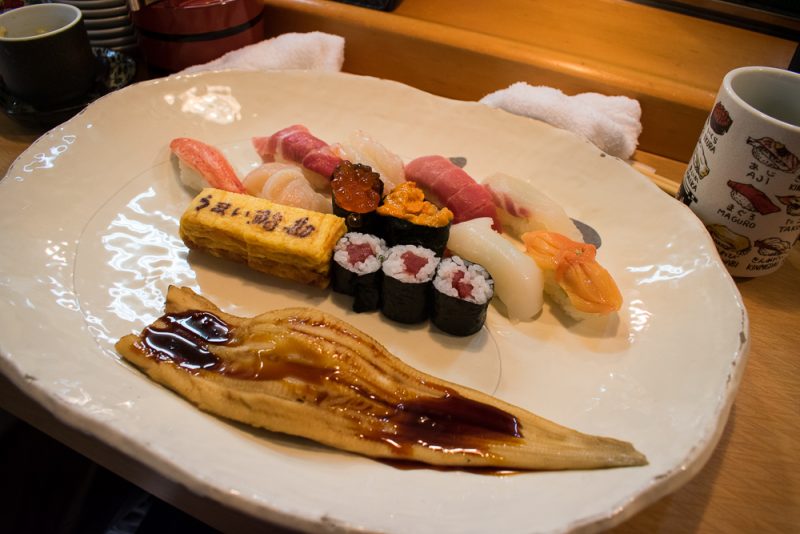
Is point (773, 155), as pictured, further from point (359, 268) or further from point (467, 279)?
point (359, 268)

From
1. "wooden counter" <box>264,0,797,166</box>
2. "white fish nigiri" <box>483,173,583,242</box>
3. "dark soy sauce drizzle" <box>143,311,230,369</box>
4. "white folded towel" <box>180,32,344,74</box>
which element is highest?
"wooden counter" <box>264,0,797,166</box>

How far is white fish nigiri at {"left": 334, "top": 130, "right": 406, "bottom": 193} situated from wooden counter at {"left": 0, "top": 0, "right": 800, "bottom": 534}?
25.9 inches

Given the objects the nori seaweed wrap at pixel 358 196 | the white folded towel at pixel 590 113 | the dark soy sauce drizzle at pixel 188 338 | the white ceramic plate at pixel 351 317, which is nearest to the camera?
the white ceramic plate at pixel 351 317

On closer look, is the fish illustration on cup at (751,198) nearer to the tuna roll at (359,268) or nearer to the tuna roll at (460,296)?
the tuna roll at (460,296)

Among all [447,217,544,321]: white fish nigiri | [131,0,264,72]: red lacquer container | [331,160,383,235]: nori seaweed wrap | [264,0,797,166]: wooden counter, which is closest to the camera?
[447,217,544,321]: white fish nigiri

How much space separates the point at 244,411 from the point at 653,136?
1.88 metres

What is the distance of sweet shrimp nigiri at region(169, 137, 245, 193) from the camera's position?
192 centimetres

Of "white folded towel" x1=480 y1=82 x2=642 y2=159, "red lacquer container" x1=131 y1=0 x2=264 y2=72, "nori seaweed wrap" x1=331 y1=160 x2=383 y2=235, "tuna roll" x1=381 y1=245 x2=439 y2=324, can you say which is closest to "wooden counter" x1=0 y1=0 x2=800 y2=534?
"white folded towel" x1=480 y1=82 x2=642 y2=159

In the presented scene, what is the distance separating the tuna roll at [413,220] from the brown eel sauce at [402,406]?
0.53 metres

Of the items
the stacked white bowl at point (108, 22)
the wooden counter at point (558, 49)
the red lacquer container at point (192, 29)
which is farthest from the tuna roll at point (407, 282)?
the stacked white bowl at point (108, 22)

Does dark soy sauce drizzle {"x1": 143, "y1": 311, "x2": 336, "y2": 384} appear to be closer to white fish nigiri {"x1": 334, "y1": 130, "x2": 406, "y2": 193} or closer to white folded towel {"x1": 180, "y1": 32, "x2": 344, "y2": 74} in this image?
white fish nigiri {"x1": 334, "y1": 130, "x2": 406, "y2": 193}

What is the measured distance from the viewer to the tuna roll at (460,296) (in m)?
1.55

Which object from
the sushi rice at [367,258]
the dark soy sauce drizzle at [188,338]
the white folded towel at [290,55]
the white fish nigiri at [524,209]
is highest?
the white folded towel at [290,55]

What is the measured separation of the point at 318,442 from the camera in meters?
1.27
